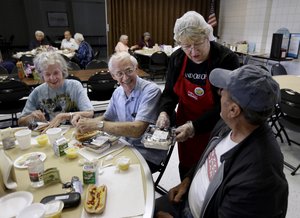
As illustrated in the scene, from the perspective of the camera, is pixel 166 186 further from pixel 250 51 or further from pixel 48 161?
pixel 250 51

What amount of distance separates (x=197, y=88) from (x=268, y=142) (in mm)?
878

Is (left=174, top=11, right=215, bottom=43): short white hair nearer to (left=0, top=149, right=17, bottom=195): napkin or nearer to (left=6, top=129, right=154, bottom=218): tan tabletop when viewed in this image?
(left=6, top=129, right=154, bottom=218): tan tabletop

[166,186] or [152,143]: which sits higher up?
[152,143]

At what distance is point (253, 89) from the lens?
34.3 inches

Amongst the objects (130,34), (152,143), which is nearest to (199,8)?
(130,34)

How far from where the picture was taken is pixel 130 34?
26.6 feet

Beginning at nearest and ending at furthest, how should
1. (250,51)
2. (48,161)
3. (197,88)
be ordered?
1. (48,161)
2. (197,88)
3. (250,51)

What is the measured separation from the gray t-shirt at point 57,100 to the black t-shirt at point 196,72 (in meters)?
0.93

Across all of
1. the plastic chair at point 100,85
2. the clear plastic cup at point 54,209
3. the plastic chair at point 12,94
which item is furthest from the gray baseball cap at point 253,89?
the plastic chair at point 12,94

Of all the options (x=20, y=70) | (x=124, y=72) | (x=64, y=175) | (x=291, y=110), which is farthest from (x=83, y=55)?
(x=64, y=175)

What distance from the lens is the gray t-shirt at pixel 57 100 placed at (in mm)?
2035

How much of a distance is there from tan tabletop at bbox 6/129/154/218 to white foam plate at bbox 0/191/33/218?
0.03 m

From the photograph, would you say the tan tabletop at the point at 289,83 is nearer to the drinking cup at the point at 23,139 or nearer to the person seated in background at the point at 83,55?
the drinking cup at the point at 23,139

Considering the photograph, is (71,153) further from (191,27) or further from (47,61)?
(191,27)
